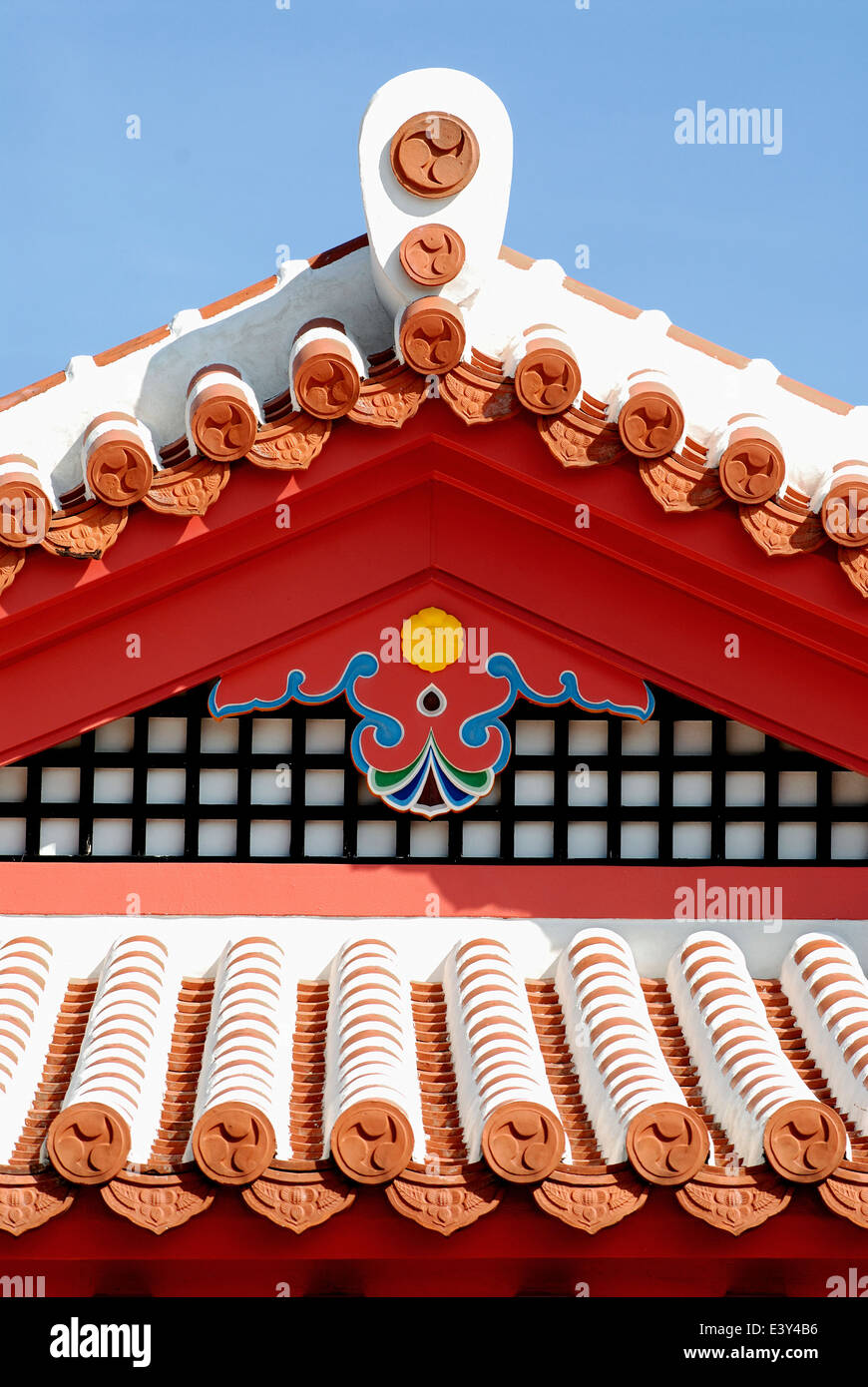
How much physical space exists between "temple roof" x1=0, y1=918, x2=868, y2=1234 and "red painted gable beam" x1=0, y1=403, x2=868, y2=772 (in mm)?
875

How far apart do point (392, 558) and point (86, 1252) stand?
2.92 metres

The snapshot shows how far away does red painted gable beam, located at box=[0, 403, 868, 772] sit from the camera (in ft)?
22.5

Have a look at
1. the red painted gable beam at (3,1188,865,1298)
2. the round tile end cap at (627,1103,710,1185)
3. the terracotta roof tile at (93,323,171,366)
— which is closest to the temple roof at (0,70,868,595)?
the terracotta roof tile at (93,323,171,366)

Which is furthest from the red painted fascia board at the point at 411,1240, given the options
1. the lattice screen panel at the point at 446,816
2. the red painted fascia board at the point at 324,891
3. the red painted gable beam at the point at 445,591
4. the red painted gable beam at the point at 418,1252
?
the red painted gable beam at the point at 445,591

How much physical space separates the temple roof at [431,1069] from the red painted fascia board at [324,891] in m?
0.07

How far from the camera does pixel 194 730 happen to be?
7.11 metres

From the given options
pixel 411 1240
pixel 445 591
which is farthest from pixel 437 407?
pixel 411 1240

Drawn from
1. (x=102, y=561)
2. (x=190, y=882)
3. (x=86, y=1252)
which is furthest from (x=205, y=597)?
(x=86, y=1252)

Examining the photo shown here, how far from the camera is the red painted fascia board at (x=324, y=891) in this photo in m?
7.01

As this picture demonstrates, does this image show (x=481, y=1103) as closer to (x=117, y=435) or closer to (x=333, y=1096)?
(x=333, y=1096)

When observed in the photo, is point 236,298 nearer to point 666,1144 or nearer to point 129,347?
point 129,347

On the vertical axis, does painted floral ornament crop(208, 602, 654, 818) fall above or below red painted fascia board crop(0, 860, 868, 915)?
above

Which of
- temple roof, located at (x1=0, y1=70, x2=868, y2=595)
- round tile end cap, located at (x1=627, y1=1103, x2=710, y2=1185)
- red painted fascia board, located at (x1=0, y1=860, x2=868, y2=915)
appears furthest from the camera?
red painted fascia board, located at (x1=0, y1=860, x2=868, y2=915)

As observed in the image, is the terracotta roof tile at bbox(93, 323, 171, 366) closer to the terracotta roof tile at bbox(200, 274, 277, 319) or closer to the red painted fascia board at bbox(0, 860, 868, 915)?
the terracotta roof tile at bbox(200, 274, 277, 319)
